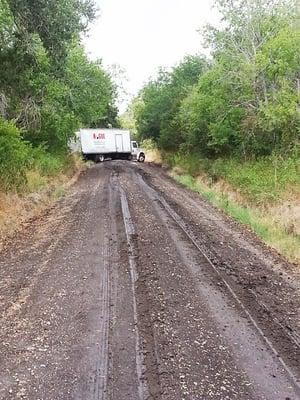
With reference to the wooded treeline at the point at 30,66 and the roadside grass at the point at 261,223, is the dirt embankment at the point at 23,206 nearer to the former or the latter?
the wooded treeline at the point at 30,66

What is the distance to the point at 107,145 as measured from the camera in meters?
41.8

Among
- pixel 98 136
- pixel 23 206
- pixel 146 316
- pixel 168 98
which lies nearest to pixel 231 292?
pixel 146 316

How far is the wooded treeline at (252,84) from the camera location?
1806 cm

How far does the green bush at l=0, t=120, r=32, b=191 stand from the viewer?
13.8 metres

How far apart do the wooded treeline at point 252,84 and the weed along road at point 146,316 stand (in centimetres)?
895

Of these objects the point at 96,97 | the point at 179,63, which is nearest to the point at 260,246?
the point at 96,97

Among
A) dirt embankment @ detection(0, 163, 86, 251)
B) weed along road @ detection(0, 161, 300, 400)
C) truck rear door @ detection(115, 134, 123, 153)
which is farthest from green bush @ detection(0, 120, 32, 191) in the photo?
truck rear door @ detection(115, 134, 123, 153)

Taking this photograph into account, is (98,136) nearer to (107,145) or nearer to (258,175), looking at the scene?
(107,145)

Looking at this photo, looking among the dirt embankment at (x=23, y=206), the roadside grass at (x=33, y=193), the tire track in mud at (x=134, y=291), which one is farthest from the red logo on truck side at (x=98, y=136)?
the tire track in mud at (x=134, y=291)

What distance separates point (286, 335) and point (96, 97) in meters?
24.6

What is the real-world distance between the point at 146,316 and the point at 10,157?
32.2 ft

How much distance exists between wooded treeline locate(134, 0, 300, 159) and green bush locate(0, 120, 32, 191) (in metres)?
9.57

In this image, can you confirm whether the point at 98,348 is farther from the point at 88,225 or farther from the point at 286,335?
the point at 88,225

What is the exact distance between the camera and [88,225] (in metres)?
12.1
